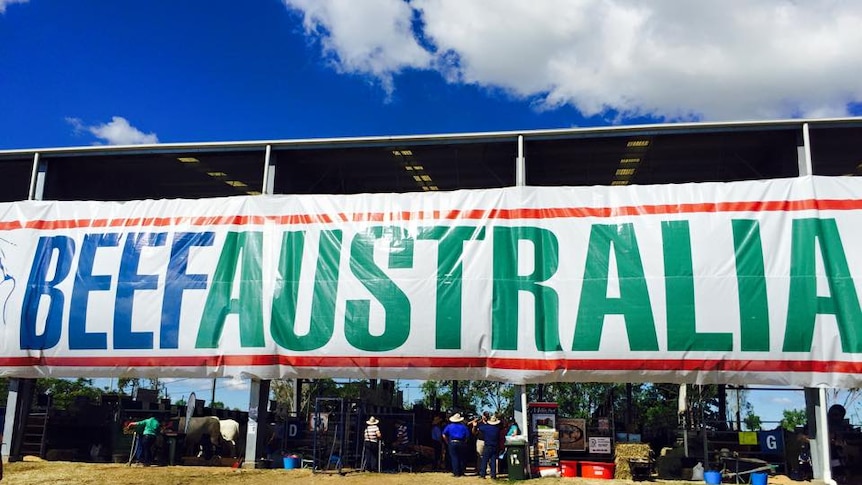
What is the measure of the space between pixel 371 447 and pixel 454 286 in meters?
4.90

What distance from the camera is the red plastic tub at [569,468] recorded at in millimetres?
16623

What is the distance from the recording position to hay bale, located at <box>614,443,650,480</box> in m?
16.8

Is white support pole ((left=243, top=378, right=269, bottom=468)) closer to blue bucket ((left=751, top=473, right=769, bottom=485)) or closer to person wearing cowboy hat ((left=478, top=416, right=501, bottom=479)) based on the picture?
person wearing cowboy hat ((left=478, top=416, right=501, bottom=479))

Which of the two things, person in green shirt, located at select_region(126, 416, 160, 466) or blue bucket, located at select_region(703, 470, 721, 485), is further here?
person in green shirt, located at select_region(126, 416, 160, 466)

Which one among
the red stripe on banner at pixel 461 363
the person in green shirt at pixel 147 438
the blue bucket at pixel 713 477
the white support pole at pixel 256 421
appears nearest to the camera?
the red stripe on banner at pixel 461 363

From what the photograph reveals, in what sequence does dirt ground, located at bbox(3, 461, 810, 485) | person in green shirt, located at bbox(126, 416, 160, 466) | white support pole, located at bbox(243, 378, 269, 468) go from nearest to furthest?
dirt ground, located at bbox(3, 461, 810, 485), white support pole, located at bbox(243, 378, 269, 468), person in green shirt, located at bbox(126, 416, 160, 466)

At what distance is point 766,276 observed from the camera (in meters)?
13.8

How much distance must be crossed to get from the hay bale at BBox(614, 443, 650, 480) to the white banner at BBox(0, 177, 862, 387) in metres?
3.86

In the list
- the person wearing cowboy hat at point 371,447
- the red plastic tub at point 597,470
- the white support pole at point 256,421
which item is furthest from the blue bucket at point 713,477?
the white support pole at point 256,421

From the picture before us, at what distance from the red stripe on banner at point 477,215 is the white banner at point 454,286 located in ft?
0.11

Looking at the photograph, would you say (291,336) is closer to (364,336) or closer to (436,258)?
(364,336)

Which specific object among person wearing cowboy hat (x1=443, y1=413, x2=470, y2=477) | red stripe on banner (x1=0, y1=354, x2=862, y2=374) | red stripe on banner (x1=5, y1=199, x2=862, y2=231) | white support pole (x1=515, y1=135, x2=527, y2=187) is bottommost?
person wearing cowboy hat (x1=443, y1=413, x2=470, y2=477)

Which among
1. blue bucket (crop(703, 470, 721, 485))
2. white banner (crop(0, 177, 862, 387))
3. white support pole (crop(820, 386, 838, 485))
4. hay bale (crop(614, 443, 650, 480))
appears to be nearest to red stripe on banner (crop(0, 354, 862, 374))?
white banner (crop(0, 177, 862, 387))

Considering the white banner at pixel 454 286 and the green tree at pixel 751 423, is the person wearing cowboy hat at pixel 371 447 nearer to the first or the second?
the white banner at pixel 454 286
